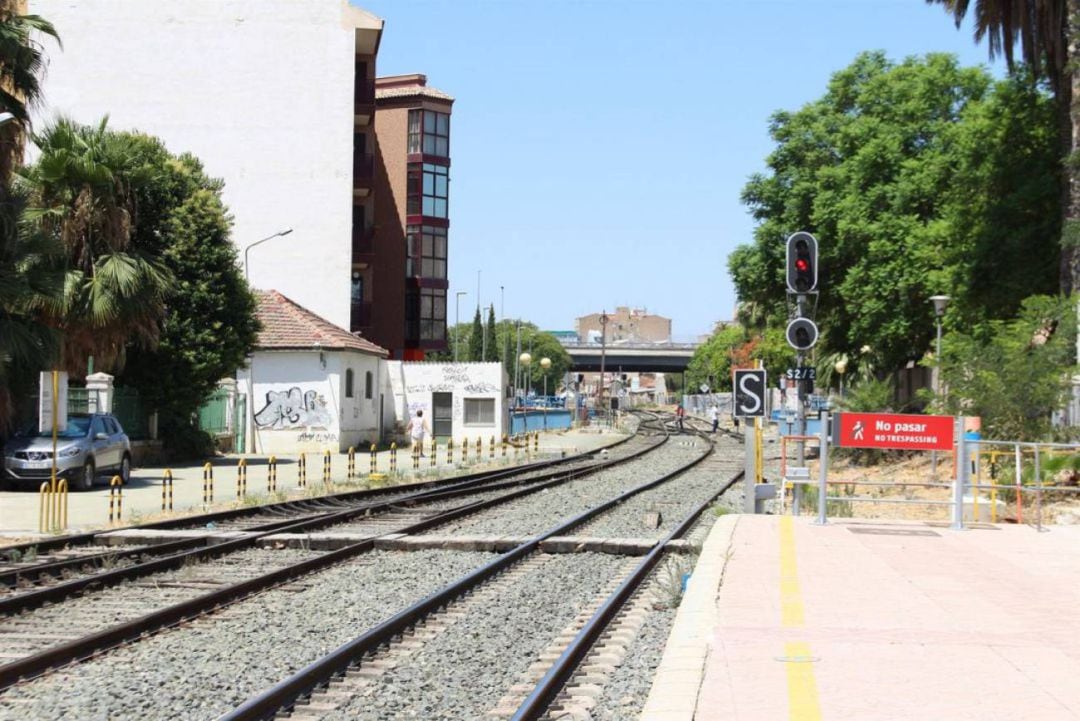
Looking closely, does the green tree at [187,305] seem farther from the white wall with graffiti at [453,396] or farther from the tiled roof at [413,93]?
the tiled roof at [413,93]

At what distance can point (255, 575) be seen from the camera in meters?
13.8

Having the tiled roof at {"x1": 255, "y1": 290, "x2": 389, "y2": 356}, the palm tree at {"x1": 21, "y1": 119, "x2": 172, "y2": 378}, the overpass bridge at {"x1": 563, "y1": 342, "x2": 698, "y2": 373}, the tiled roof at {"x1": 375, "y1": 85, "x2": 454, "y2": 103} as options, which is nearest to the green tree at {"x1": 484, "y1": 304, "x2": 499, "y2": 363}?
the overpass bridge at {"x1": 563, "y1": 342, "x2": 698, "y2": 373}

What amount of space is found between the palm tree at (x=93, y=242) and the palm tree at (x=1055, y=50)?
2034 centimetres

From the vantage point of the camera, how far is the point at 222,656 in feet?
30.6

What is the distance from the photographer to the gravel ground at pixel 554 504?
19594 mm

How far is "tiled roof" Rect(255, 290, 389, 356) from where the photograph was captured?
44938 mm

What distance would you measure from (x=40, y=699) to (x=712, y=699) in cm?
408

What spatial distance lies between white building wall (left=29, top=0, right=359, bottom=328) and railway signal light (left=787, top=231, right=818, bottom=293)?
131 ft

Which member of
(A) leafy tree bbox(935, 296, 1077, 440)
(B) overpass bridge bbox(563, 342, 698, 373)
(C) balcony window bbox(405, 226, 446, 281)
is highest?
(C) balcony window bbox(405, 226, 446, 281)

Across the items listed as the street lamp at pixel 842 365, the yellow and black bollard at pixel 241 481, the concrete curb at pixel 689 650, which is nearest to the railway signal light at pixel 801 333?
the concrete curb at pixel 689 650

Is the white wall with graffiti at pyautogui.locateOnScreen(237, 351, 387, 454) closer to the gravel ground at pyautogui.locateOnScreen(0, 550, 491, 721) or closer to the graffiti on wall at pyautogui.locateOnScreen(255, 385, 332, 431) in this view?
the graffiti on wall at pyautogui.locateOnScreen(255, 385, 332, 431)

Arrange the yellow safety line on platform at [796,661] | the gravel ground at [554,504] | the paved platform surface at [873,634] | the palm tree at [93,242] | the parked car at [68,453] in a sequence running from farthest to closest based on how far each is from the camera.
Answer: the palm tree at [93,242] → the parked car at [68,453] → the gravel ground at [554,504] → the paved platform surface at [873,634] → the yellow safety line on platform at [796,661]

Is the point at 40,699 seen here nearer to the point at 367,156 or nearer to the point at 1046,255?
the point at 1046,255

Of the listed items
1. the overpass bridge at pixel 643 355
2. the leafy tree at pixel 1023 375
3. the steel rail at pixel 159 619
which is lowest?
the steel rail at pixel 159 619
